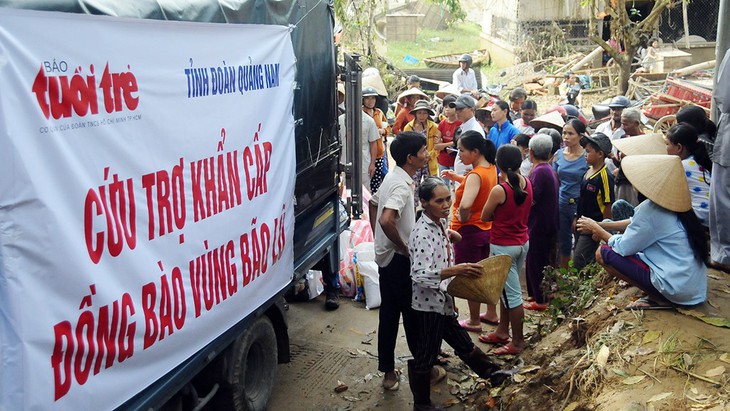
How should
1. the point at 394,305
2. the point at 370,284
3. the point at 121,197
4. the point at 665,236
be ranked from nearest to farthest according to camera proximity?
the point at 121,197 → the point at 665,236 → the point at 394,305 → the point at 370,284

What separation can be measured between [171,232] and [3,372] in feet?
3.63

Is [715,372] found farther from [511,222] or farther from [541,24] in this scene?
[541,24]

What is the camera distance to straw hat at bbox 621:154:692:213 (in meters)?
4.37

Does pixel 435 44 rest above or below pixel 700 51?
above

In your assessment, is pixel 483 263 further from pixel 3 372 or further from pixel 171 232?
pixel 3 372

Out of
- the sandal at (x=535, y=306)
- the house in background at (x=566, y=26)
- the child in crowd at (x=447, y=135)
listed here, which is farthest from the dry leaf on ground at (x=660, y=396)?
the house in background at (x=566, y=26)

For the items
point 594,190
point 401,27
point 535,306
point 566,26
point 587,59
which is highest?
point 401,27

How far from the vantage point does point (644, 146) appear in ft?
18.6

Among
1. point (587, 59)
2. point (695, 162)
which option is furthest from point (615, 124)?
point (587, 59)

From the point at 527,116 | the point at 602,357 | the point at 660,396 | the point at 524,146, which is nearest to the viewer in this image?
the point at 660,396

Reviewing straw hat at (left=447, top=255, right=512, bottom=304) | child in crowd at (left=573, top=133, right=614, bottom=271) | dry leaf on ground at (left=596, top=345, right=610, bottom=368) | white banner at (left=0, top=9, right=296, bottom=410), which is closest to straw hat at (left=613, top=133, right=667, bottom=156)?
child in crowd at (left=573, top=133, right=614, bottom=271)

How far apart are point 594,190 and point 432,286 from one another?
245cm

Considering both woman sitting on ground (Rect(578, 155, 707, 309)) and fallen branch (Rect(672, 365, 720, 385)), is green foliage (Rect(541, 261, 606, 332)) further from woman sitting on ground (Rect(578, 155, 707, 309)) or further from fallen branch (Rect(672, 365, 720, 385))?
fallen branch (Rect(672, 365, 720, 385))

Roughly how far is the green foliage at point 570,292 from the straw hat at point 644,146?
1.03m
